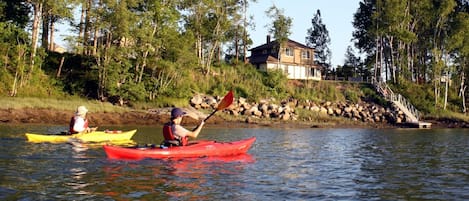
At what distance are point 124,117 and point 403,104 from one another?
27.0m

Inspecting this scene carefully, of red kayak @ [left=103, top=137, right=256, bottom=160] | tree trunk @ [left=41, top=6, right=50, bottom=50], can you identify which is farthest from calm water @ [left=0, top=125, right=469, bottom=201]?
tree trunk @ [left=41, top=6, right=50, bottom=50]

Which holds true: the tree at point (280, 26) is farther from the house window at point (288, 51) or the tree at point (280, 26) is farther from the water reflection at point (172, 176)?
the water reflection at point (172, 176)

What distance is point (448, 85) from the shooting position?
5353 centimetres

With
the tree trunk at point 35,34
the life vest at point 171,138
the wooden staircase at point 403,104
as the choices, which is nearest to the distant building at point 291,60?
the wooden staircase at point 403,104

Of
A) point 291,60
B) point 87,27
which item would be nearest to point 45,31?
point 87,27

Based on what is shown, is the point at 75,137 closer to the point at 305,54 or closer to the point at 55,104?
the point at 55,104

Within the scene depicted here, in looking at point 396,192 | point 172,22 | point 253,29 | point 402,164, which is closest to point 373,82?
point 253,29

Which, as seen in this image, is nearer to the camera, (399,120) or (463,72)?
(399,120)

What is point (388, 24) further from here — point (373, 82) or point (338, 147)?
A: point (338, 147)

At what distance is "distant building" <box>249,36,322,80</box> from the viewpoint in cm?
5597

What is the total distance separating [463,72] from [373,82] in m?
8.84

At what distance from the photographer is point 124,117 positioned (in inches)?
1227

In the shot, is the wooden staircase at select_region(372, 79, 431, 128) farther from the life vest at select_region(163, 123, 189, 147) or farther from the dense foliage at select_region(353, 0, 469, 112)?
the life vest at select_region(163, 123, 189, 147)

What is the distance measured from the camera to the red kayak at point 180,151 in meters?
13.6
